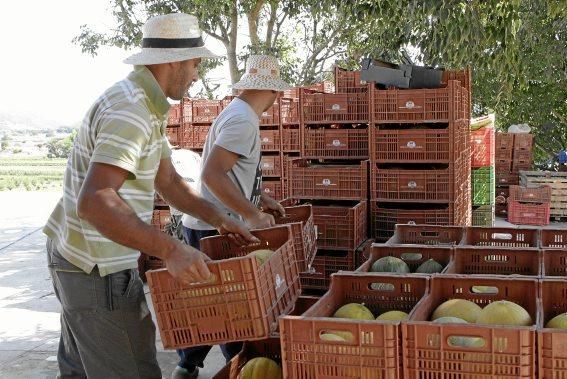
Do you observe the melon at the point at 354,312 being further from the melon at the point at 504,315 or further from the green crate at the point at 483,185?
the green crate at the point at 483,185

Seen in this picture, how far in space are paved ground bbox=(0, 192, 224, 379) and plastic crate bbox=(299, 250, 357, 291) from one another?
119cm

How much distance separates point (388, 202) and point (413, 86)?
1.19 m

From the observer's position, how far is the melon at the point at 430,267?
3416 millimetres

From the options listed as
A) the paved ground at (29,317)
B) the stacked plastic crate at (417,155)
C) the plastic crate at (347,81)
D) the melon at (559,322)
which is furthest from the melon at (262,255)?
the plastic crate at (347,81)

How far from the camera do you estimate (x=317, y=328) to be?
2420 mm

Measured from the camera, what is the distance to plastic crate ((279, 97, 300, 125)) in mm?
9594

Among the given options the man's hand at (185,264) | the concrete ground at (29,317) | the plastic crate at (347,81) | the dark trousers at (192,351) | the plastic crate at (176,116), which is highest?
the plastic crate at (347,81)

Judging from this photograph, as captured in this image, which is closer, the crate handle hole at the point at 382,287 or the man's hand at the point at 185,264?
the man's hand at the point at 185,264

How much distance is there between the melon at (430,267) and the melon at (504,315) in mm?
794

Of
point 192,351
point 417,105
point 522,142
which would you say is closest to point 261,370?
point 192,351

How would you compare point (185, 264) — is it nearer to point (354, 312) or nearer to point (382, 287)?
point (354, 312)

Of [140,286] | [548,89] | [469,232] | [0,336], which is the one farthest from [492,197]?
[548,89]

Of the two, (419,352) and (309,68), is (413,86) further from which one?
(309,68)

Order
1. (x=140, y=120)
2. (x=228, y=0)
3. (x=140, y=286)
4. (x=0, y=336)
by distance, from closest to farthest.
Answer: (x=140, y=120), (x=140, y=286), (x=0, y=336), (x=228, y=0)
